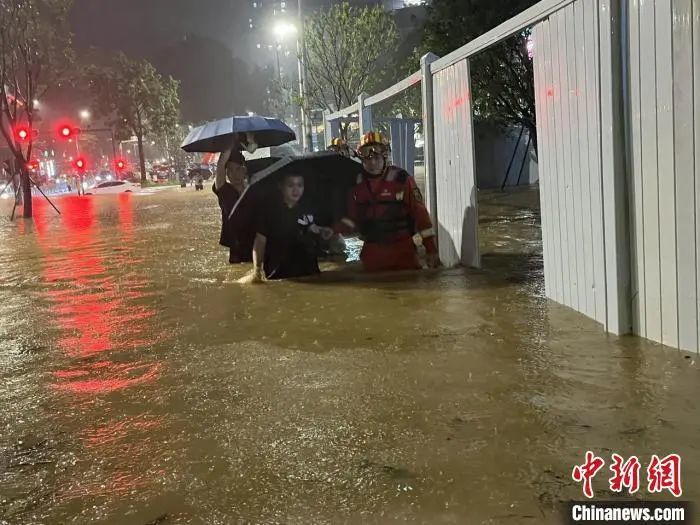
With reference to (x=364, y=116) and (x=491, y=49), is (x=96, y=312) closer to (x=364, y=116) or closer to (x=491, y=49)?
(x=364, y=116)

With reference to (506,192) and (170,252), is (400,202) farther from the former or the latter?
(506,192)

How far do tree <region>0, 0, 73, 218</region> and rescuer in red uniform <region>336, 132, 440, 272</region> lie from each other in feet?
56.2

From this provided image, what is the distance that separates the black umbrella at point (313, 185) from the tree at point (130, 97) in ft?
145

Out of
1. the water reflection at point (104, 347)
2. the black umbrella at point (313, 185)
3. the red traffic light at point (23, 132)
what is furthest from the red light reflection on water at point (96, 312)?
the red traffic light at point (23, 132)

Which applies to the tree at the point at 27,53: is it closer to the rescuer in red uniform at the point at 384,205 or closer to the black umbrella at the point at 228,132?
the black umbrella at the point at 228,132

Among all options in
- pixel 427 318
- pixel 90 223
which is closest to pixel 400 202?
pixel 427 318

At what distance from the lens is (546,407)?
365 centimetres

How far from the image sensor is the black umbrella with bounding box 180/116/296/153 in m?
9.07

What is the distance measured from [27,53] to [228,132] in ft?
56.9

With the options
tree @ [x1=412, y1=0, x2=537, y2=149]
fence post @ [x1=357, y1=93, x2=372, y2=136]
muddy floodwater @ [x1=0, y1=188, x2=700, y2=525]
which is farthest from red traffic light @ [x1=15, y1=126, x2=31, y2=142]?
muddy floodwater @ [x1=0, y1=188, x2=700, y2=525]

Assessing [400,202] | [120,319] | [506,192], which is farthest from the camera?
[506,192]

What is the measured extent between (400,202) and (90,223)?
1238 cm

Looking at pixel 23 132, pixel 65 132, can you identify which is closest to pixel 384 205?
pixel 23 132

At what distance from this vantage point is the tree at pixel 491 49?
625 inches
